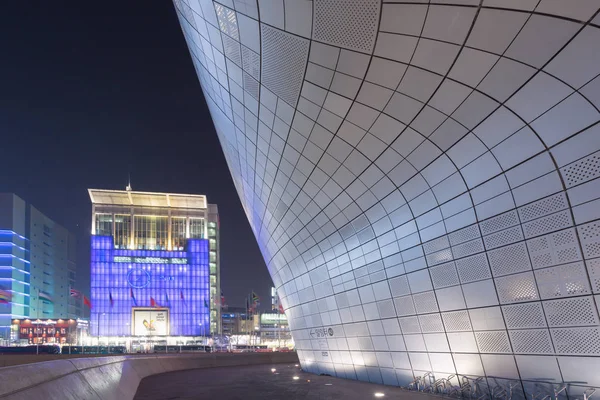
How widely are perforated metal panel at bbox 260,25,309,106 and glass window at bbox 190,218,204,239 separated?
4249 inches

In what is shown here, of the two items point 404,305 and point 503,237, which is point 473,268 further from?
point 404,305

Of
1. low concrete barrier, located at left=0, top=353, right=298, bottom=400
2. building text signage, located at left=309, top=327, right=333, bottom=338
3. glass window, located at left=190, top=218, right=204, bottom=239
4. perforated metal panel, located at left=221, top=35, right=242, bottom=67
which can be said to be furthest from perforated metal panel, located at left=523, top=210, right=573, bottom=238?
glass window, located at left=190, top=218, right=204, bottom=239

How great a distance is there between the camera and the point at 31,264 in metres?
132

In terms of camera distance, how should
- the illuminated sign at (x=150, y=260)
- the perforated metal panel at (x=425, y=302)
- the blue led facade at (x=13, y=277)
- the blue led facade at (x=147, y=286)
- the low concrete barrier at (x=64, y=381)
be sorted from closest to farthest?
the low concrete barrier at (x=64, y=381)
the perforated metal panel at (x=425, y=302)
the blue led facade at (x=147, y=286)
the illuminated sign at (x=150, y=260)
the blue led facade at (x=13, y=277)

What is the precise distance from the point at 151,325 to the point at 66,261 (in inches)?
2825

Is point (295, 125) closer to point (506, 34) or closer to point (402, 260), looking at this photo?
point (402, 260)

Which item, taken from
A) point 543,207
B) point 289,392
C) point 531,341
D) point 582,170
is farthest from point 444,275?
point 289,392

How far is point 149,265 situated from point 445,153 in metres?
107

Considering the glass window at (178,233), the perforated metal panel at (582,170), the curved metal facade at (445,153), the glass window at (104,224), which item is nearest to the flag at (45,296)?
the glass window at (104,224)

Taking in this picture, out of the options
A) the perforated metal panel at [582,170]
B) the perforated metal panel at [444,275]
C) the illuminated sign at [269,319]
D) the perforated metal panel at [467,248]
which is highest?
the illuminated sign at [269,319]

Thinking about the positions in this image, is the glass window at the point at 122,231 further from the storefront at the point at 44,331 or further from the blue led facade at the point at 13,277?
the storefront at the point at 44,331

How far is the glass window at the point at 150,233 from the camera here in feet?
381

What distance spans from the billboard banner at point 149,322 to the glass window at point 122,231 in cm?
1483

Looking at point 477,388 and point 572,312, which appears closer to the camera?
point 572,312
